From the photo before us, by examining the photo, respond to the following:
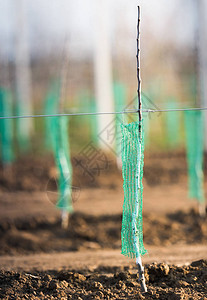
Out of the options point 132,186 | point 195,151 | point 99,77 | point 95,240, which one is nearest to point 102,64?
point 99,77

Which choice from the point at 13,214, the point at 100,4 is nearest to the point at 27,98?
the point at 100,4

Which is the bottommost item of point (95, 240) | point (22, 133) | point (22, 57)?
point (95, 240)

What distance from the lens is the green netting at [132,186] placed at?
11.8ft

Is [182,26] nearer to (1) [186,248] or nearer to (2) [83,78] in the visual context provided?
(2) [83,78]

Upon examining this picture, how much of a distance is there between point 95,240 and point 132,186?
2.58m

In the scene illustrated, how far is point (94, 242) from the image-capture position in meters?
5.96

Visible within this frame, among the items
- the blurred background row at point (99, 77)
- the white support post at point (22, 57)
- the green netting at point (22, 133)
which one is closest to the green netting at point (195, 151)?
the blurred background row at point (99, 77)

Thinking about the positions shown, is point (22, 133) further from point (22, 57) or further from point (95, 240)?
point (95, 240)

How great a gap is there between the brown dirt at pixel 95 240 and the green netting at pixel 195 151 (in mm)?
461

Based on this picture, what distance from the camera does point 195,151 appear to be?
22.4ft

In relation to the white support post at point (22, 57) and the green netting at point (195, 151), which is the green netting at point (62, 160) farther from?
the white support post at point (22, 57)

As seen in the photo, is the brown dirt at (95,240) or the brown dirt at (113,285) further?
the brown dirt at (95,240)

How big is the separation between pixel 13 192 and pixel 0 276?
4.99 meters

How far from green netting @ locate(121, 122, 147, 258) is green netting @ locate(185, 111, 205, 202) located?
10.6 ft
